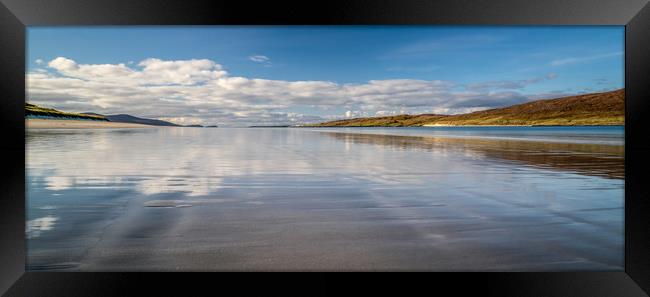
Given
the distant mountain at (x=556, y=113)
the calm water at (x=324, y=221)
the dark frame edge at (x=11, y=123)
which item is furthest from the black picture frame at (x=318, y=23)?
the distant mountain at (x=556, y=113)

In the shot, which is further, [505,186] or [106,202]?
[505,186]

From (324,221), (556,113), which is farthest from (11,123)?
(556,113)

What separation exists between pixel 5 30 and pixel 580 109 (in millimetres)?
185618

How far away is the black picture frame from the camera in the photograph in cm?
392

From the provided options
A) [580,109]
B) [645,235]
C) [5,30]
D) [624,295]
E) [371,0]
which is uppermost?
[580,109]

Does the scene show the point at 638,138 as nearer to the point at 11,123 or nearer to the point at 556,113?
the point at 11,123

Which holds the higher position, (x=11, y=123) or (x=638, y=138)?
(x=11, y=123)

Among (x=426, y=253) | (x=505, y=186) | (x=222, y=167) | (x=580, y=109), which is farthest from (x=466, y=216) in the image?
(x=580, y=109)

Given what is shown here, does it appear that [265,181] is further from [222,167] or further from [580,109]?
[580,109]

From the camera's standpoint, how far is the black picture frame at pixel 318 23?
3918 mm

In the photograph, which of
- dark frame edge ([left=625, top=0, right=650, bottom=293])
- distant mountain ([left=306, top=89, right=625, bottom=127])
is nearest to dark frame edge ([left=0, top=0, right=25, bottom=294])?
dark frame edge ([left=625, top=0, right=650, bottom=293])

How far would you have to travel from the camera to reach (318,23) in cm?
416

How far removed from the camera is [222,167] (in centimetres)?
1347

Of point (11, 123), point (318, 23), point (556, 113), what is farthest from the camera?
point (556, 113)
